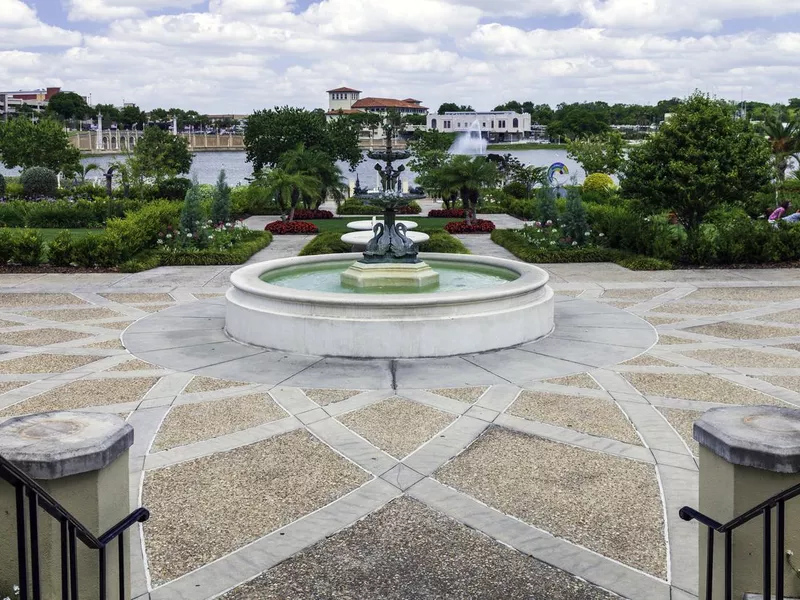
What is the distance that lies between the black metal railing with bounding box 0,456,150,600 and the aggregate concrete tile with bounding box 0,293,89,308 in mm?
12429

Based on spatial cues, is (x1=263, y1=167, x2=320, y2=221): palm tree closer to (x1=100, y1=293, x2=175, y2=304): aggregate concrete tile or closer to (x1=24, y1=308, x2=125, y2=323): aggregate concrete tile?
(x1=100, y1=293, x2=175, y2=304): aggregate concrete tile

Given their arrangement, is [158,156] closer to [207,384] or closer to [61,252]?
[61,252]

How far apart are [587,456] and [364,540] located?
8.47 feet

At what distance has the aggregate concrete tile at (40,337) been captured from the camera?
12664mm

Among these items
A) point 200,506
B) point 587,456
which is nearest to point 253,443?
point 200,506

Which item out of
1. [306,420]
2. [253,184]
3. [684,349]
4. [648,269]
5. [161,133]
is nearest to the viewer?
[306,420]

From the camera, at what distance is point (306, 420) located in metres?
8.80

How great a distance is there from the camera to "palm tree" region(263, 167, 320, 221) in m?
31.2

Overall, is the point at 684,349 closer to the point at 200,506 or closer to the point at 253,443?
the point at 253,443

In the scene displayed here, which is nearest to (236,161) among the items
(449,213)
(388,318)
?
(449,213)

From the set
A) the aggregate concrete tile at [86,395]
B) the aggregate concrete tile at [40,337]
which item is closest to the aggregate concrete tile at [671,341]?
the aggregate concrete tile at [86,395]

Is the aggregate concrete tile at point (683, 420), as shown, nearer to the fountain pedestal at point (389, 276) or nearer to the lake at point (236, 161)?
the fountain pedestal at point (389, 276)

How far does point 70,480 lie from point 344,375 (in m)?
6.55

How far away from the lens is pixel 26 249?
20.2 metres
